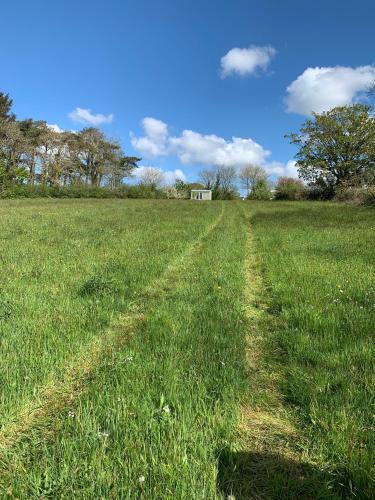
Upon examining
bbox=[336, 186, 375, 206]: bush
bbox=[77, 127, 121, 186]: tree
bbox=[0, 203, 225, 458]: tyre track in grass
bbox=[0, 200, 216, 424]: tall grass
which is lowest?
bbox=[0, 203, 225, 458]: tyre track in grass

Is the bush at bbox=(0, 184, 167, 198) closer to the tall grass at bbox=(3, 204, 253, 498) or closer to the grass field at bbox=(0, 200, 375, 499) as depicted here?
the grass field at bbox=(0, 200, 375, 499)

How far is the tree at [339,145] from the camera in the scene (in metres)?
52.2

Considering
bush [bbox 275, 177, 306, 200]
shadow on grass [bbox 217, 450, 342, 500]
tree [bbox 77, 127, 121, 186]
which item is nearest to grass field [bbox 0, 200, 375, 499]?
shadow on grass [bbox 217, 450, 342, 500]

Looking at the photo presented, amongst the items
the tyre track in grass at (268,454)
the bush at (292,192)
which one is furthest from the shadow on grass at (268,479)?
the bush at (292,192)

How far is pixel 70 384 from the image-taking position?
3.42m

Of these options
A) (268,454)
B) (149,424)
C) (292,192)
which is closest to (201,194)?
(292,192)

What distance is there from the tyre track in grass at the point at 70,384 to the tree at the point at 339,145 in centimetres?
5324

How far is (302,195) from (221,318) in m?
66.8

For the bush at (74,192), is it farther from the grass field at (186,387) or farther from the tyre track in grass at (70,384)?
the tyre track in grass at (70,384)

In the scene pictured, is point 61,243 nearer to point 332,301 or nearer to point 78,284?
point 78,284

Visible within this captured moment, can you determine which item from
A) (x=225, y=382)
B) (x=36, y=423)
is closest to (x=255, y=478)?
(x=225, y=382)

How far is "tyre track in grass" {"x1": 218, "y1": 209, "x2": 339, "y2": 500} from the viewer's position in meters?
2.24

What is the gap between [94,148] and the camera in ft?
247

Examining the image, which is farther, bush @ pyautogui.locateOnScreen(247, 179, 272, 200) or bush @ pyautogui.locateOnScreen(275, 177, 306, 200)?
bush @ pyautogui.locateOnScreen(247, 179, 272, 200)
